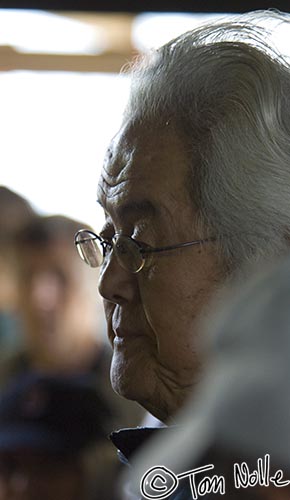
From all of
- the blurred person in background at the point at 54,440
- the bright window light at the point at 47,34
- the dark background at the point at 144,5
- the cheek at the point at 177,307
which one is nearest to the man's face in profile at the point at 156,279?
the cheek at the point at 177,307

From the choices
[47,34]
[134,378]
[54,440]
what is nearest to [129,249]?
[134,378]

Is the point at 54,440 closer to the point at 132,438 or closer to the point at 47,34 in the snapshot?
the point at 132,438

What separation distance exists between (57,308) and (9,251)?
126 millimetres

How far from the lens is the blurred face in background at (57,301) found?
1.54 metres

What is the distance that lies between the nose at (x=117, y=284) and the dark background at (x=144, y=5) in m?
0.52

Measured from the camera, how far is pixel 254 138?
1.02 m

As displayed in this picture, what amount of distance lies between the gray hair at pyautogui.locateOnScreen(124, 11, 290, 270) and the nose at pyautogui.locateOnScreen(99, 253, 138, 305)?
0.11 m

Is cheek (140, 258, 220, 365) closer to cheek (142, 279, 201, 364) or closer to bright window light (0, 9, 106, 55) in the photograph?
cheek (142, 279, 201, 364)

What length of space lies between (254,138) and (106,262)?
0.23 meters

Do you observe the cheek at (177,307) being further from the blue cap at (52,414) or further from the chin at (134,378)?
the blue cap at (52,414)

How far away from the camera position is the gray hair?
1016mm

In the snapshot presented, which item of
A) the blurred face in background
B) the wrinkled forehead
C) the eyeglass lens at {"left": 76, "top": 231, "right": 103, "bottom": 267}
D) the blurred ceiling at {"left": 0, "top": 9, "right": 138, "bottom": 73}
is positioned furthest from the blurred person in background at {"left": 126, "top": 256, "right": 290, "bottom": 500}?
the blurred ceiling at {"left": 0, "top": 9, "right": 138, "bottom": 73}

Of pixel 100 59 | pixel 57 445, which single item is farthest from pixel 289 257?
pixel 100 59

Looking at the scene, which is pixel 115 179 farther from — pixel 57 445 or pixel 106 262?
pixel 57 445
